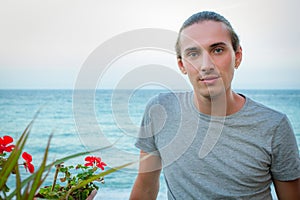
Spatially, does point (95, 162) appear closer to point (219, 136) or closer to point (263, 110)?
point (219, 136)

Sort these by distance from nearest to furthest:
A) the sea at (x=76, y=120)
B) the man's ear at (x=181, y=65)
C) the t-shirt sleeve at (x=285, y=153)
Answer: the t-shirt sleeve at (x=285, y=153) → the man's ear at (x=181, y=65) → the sea at (x=76, y=120)

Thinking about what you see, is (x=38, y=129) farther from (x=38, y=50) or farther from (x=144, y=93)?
(x=144, y=93)

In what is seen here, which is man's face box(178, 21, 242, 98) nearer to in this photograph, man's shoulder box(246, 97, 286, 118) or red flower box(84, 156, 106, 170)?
man's shoulder box(246, 97, 286, 118)

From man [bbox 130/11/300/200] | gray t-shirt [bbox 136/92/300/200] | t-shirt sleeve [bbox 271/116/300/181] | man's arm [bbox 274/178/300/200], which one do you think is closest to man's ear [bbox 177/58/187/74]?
man [bbox 130/11/300/200]

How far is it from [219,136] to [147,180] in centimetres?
33

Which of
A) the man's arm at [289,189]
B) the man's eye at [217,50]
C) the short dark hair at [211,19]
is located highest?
the short dark hair at [211,19]

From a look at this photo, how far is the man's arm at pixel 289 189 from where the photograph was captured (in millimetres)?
1322

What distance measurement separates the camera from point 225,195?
134 centimetres

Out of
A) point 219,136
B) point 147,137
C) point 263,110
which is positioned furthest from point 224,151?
point 147,137

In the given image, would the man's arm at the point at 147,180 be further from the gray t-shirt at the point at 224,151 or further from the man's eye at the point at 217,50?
the man's eye at the point at 217,50

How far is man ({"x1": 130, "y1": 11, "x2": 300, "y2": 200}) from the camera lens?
1.30 meters

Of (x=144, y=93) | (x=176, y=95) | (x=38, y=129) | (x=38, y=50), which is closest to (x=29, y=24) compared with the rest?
(x=38, y=50)

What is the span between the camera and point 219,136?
139 cm

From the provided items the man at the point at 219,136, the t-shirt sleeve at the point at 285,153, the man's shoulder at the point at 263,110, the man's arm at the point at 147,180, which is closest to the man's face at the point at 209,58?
the man at the point at 219,136
